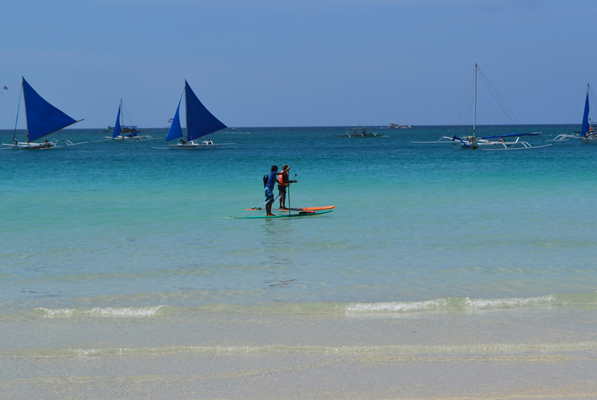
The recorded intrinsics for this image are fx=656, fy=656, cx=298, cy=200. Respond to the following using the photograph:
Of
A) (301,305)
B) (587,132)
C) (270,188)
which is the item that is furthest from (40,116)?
→ (587,132)

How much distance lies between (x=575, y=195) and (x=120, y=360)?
22.7m

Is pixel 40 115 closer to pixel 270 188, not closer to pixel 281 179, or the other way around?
pixel 281 179

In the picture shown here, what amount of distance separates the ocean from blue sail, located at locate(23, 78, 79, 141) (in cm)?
5106

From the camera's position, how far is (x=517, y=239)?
15.3 meters

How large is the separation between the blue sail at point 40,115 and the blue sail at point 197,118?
12641mm

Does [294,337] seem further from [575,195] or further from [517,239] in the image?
[575,195]

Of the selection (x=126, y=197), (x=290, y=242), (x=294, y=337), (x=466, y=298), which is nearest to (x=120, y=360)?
(x=294, y=337)

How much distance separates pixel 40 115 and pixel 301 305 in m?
65.9

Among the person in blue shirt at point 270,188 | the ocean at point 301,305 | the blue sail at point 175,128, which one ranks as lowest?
the ocean at point 301,305

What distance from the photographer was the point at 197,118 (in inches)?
2950

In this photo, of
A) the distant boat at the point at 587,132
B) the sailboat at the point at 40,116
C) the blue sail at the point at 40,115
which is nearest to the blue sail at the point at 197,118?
the sailboat at the point at 40,116

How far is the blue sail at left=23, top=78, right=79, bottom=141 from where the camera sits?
2662 inches

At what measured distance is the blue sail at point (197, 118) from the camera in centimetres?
7356

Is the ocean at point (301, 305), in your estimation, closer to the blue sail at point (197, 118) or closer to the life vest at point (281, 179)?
the life vest at point (281, 179)
